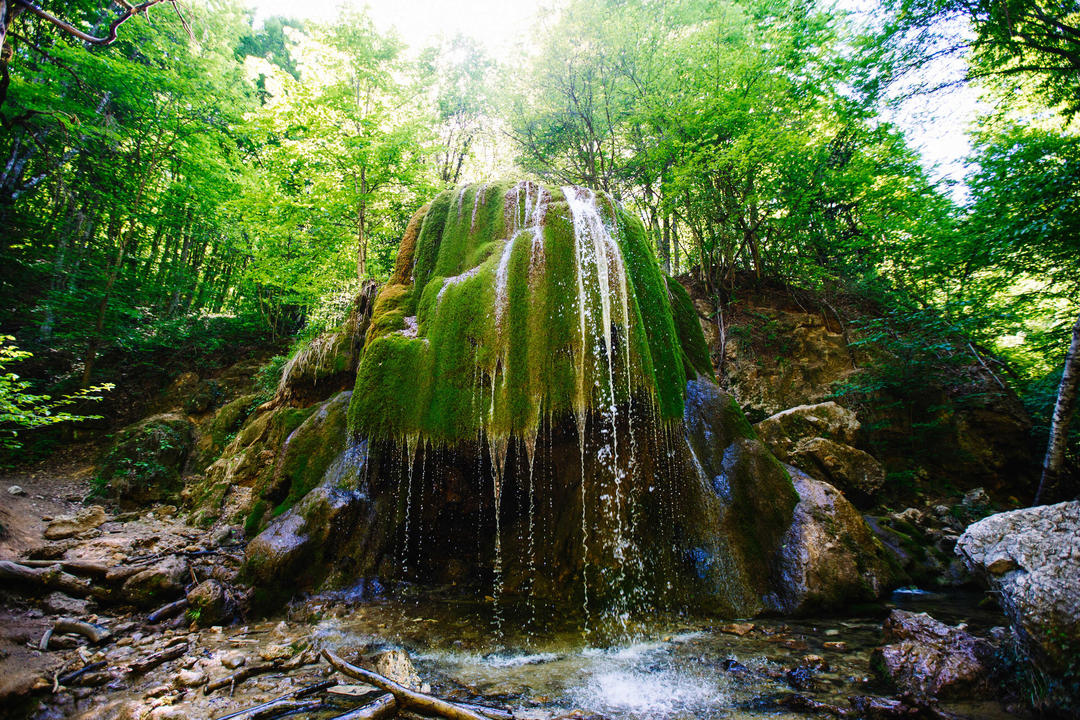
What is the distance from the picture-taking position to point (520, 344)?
225 inches

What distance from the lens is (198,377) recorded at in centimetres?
1323

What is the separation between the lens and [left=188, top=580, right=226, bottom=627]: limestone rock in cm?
457

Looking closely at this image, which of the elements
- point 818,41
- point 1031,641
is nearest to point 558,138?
point 818,41

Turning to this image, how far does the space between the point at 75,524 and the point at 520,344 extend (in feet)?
28.1

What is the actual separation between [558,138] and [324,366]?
11.9 metres

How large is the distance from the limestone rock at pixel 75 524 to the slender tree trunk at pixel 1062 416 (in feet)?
50.9

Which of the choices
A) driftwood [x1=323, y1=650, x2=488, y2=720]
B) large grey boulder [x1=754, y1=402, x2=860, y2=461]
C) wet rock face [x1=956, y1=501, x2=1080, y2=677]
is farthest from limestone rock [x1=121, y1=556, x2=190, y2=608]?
large grey boulder [x1=754, y1=402, x2=860, y2=461]

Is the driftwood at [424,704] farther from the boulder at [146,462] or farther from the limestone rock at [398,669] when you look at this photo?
the boulder at [146,462]

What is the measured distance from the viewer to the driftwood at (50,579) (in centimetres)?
448

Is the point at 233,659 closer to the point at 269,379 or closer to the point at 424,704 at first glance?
the point at 424,704

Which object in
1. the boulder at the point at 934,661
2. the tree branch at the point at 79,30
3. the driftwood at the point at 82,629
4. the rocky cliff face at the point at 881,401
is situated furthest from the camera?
the rocky cliff face at the point at 881,401

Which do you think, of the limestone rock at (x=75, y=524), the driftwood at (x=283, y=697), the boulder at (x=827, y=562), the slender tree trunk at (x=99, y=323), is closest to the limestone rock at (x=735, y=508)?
the boulder at (x=827, y=562)

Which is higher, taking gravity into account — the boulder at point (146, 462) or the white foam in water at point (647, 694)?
the boulder at point (146, 462)

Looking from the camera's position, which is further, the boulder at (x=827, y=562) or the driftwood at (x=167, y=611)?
the boulder at (x=827, y=562)
